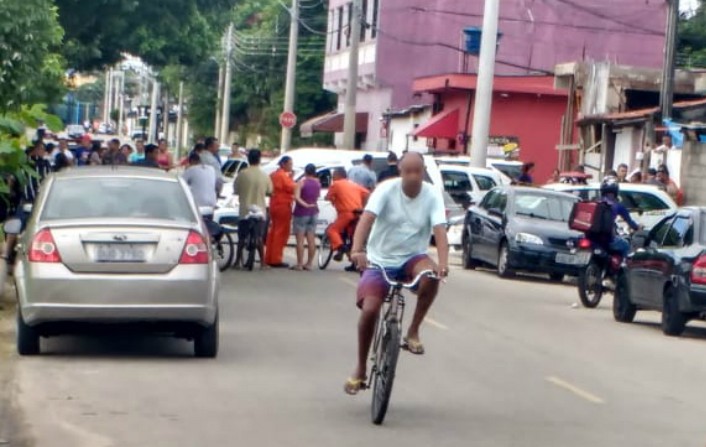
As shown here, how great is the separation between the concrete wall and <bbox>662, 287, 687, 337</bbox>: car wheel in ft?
52.2

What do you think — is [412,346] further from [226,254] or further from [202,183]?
[226,254]

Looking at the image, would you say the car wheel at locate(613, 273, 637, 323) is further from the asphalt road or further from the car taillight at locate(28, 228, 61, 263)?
the car taillight at locate(28, 228, 61, 263)

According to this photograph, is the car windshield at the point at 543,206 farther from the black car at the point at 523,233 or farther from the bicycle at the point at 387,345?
the bicycle at the point at 387,345

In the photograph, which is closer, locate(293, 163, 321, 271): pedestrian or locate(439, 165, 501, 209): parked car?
locate(293, 163, 321, 271): pedestrian

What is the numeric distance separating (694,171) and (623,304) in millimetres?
14798

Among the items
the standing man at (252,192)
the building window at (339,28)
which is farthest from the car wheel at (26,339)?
the building window at (339,28)

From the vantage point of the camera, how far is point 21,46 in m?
17.3

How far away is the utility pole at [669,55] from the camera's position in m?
32.9

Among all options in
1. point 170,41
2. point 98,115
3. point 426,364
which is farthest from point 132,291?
point 98,115

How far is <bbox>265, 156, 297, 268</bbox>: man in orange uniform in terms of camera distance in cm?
2634

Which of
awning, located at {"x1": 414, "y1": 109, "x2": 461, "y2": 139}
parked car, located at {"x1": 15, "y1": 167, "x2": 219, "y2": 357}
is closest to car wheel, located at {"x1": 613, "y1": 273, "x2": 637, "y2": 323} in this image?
parked car, located at {"x1": 15, "y1": 167, "x2": 219, "y2": 357}

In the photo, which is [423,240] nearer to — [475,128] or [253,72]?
[475,128]

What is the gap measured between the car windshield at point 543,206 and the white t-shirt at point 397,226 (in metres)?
16.1

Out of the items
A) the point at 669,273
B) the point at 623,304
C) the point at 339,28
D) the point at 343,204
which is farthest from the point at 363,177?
the point at 339,28
